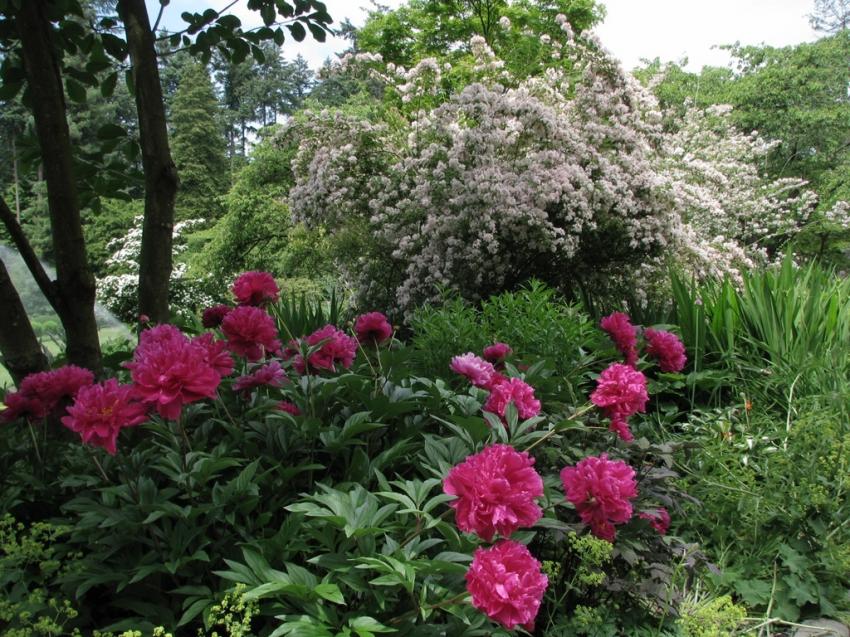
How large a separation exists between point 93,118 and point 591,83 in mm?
27669

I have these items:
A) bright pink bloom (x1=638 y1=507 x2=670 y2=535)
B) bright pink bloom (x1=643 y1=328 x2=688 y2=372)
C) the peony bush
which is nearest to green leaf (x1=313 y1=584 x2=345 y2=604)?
the peony bush

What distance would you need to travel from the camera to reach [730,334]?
130 inches

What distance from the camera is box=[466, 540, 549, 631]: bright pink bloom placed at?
997mm

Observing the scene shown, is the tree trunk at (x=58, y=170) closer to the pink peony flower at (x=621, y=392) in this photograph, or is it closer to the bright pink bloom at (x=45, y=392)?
the bright pink bloom at (x=45, y=392)

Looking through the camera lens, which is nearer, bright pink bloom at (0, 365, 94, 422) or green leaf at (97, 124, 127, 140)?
bright pink bloom at (0, 365, 94, 422)

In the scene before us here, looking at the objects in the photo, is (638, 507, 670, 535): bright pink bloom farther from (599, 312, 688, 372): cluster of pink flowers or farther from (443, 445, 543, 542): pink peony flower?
(443, 445, 543, 542): pink peony flower

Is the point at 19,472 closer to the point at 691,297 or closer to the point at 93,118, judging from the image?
the point at 691,297

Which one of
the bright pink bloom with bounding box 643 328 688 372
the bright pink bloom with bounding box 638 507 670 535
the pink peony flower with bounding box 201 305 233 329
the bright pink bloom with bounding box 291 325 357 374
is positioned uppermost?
the pink peony flower with bounding box 201 305 233 329

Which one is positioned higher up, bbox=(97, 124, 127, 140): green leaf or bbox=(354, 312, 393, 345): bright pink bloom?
bbox=(97, 124, 127, 140): green leaf

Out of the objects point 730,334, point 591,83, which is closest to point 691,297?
point 730,334

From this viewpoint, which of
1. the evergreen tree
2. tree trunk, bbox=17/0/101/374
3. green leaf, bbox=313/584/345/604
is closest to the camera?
green leaf, bbox=313/584/345/604

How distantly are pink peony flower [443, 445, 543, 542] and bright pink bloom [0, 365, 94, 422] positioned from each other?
1078mm

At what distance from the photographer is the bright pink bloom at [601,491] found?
136 cm

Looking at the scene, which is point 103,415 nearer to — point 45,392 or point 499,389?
point 45,392
